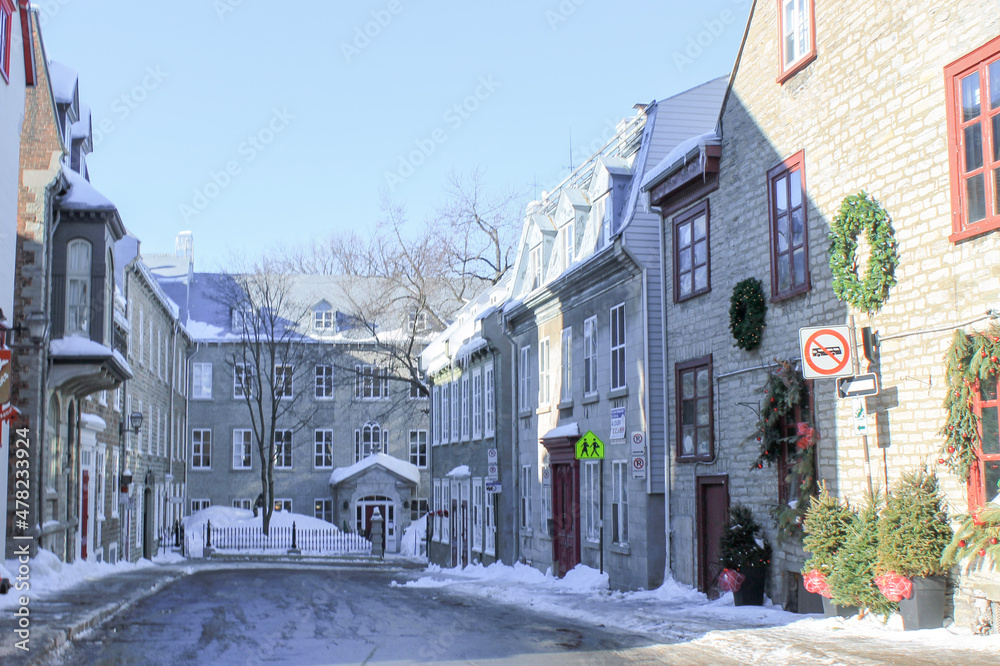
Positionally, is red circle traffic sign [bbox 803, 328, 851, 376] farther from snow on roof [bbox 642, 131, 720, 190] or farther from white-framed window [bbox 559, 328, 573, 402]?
white-framed window [bbox 559, 328, 573, 402]

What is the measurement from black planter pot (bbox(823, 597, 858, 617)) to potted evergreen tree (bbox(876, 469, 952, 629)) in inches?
39.0

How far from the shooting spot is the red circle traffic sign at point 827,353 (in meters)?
13.1

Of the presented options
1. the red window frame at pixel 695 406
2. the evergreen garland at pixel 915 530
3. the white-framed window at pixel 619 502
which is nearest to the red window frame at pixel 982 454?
the evergreen garland at pixel 915 530

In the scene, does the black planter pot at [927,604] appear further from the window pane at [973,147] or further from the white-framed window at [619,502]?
the white-framed window at [619,502]

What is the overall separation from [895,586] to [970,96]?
5081mm

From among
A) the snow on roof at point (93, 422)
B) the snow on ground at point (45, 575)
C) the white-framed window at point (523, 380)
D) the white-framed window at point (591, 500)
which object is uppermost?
the white-framed window at point (523, 380)

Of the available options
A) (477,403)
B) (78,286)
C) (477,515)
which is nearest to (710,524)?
(78,286)

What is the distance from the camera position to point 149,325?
121 ft

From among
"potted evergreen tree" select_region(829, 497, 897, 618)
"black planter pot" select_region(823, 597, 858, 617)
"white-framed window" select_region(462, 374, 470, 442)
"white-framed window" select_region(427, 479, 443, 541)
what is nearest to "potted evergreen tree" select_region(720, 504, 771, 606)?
"black planter pot" select_region(823, 597, 858, 617)

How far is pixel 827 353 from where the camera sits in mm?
13148

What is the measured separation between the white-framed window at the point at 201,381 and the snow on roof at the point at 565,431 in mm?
35864

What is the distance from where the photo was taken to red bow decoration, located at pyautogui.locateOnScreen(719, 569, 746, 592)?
1543 centimetres

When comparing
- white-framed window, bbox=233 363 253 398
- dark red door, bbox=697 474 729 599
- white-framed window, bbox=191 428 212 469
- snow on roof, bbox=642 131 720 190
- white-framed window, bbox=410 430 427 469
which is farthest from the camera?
white-framed window, bbox=410 430 427 469

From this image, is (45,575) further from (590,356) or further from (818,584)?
(818,584)
